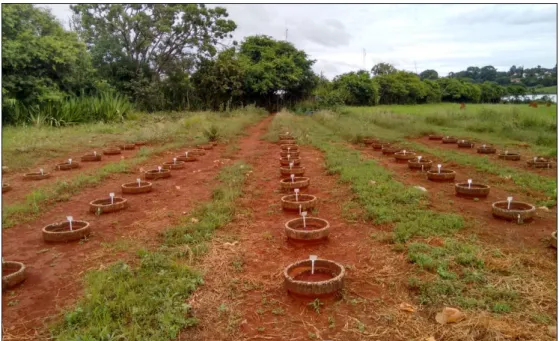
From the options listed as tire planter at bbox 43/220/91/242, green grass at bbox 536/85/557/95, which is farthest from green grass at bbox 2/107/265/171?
green grass at bbox 536/85/557/95

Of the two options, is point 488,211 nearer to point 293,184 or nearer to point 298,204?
point 298,204

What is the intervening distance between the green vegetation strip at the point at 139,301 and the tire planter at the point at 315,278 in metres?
0.81

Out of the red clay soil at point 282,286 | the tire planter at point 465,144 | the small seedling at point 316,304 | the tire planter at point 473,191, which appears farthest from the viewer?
the tire planter at point 465,144

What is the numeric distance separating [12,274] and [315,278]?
105 inches

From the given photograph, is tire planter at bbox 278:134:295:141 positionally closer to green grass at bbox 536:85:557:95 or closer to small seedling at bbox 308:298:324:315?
small seedling at bbox 308:298:324:315

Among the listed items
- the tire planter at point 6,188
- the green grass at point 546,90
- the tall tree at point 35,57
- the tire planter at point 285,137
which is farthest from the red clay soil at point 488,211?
the green grass at point 546,90

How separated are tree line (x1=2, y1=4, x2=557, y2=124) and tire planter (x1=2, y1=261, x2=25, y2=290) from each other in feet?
40.7

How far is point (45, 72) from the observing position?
652 inches

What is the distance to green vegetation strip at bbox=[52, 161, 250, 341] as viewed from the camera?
9.30 ft

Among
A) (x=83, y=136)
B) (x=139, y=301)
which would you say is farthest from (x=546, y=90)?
(x=139, y=301)

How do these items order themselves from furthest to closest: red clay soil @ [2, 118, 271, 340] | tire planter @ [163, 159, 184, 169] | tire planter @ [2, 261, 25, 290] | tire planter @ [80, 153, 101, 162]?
1. tire planter @ [80, 153, 101, 162]
2. tire planter @ [163, 159, 184, 169]
3. tire planter @ [2, 261, 25, 290]
4. red clay soil @ [2, 118, 271, 340]

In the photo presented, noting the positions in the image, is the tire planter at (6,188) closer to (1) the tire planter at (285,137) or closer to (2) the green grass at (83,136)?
(2) the green grass at (83,136)

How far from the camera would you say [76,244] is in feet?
15.3

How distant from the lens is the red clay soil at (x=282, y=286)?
2.94m
